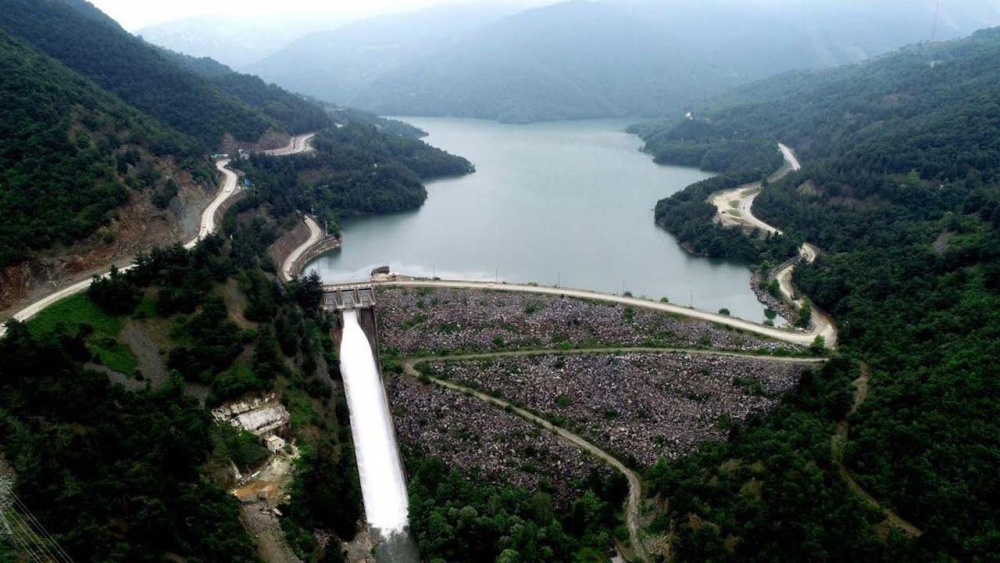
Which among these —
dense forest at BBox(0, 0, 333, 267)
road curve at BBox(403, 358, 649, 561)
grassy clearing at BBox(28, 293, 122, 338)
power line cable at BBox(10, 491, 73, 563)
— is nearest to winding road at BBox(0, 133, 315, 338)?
grassy clearing at BBox(28, 293, 122, 338)

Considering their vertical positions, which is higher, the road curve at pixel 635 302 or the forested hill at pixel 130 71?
the forested hill at pixel 130 71

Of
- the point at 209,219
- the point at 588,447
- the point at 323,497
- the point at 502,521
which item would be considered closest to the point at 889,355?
the point at 588,447

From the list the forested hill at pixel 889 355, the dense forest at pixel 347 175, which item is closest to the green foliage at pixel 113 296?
the forested hill at pixel 889 355

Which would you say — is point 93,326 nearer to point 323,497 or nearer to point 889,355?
point 323,497

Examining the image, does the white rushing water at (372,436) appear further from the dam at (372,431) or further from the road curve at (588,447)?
the road curve at (588,447)

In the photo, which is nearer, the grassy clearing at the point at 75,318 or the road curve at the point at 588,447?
the road curve at the point at 588,447

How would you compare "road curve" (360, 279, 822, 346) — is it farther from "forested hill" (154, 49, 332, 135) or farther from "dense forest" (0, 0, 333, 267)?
"forested hill" (154, 49, 332, 135)
